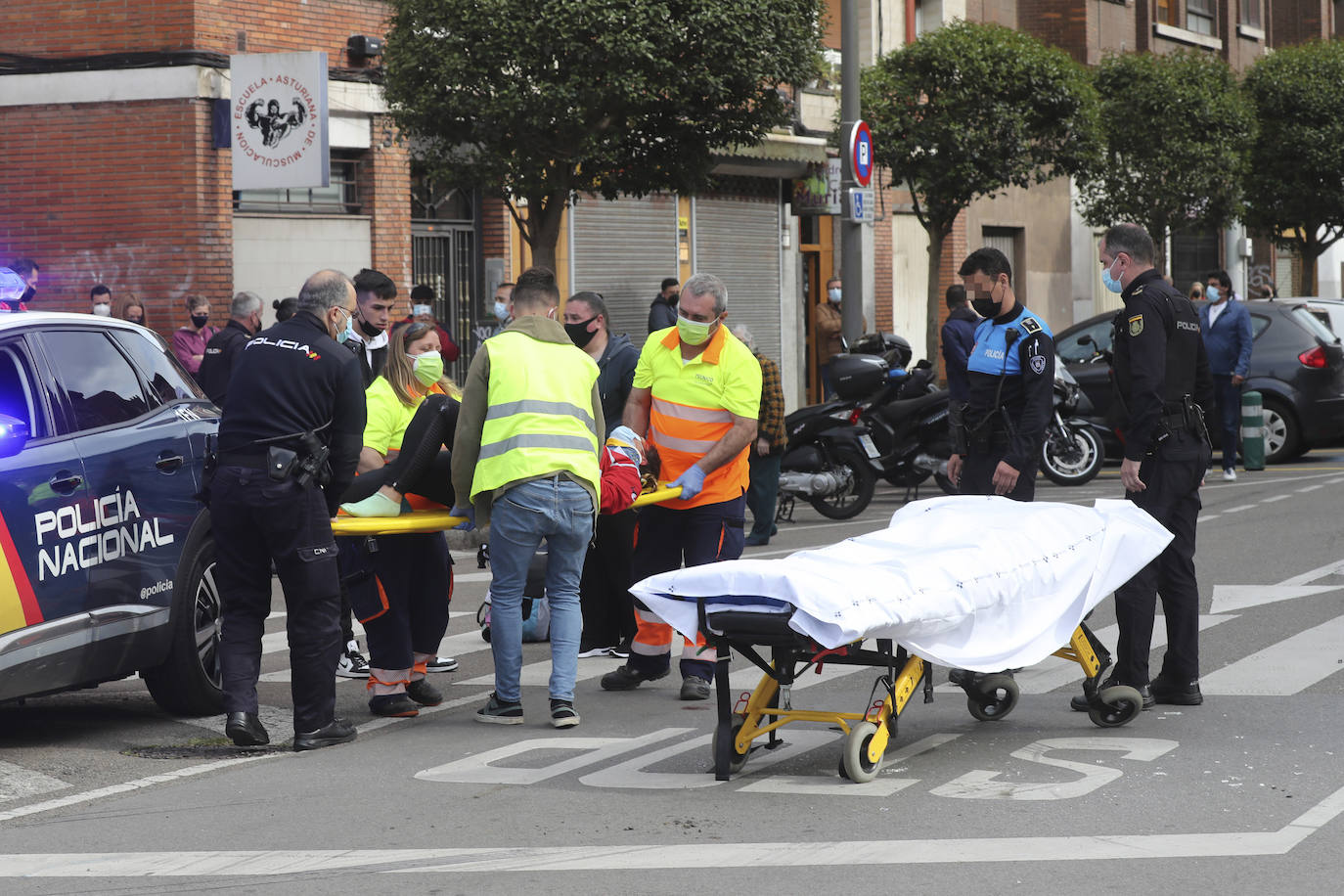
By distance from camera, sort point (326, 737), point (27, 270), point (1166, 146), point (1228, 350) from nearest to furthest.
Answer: point (326, 737)
point (27, 270)
point (1228, 350)
point (1166, 146)

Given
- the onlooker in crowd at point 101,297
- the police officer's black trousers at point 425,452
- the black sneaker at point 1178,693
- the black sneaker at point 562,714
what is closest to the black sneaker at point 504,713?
the black sneaker at point 562,714

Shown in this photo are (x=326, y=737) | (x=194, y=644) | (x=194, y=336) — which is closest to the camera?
(x=326, y=737)

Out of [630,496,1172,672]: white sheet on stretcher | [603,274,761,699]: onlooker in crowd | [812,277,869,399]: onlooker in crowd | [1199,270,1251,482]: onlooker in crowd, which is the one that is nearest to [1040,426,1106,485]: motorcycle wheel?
[1199,270,1251,482]: onlooker in crowd

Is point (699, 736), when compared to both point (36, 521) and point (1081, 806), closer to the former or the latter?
point (1081, 806)

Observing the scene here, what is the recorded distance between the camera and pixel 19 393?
7.51m

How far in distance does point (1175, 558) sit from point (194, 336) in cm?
1059

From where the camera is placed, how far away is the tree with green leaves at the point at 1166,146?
31.9 meters

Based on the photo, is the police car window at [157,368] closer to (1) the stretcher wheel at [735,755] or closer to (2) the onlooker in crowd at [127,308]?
(1) the stretcher wheel at [735,755]

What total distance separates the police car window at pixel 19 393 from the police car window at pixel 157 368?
0.74m

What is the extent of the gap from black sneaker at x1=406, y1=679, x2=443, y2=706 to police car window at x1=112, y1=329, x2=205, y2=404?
1.65 m

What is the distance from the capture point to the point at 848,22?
19500 mm

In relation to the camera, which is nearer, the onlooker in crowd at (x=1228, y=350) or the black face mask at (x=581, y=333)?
the black face mask at (x=581, y=333)

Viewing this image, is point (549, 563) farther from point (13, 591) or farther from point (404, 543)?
point (13, 591)

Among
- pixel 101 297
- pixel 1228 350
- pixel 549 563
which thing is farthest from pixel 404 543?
pixel 1228 350
